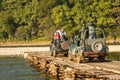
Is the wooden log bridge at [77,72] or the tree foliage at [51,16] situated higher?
the tree foliage at [51,16]

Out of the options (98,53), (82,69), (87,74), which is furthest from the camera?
(98,53)

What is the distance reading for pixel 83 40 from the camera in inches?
962

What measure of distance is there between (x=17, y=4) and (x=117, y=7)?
113 ft

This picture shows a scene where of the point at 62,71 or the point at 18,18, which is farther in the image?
the point at 18,18

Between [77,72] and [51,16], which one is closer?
[77,72]

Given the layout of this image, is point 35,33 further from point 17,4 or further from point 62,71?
point 62,71

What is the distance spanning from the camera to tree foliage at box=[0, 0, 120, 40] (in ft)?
322

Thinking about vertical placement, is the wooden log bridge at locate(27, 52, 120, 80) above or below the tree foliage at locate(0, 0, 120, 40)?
below

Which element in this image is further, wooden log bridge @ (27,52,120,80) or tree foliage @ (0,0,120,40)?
tree foliage @ (0,0,120,40)

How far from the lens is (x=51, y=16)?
107 metres

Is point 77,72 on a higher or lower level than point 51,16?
lower

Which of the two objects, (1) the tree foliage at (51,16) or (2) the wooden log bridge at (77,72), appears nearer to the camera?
(2) the wooden log bridge at (77,72)

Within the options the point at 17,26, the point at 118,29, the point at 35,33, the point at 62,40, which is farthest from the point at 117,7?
the point at 62,40

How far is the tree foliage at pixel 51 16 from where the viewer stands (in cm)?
9819
